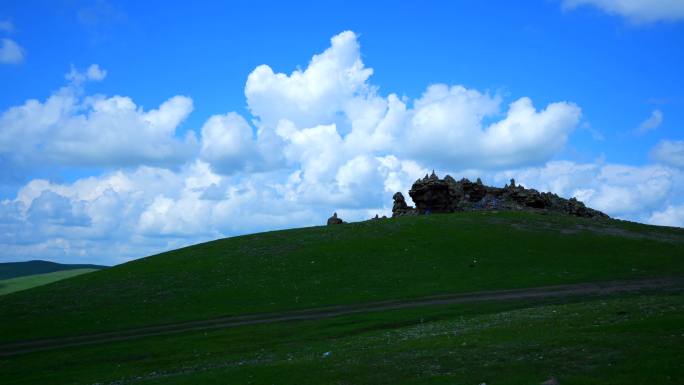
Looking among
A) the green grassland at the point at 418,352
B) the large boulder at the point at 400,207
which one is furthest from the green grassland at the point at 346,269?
the large boulder at the point at 400,207

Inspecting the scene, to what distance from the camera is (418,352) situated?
95.5ft

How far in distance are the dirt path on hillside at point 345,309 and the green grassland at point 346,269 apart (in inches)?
79.4

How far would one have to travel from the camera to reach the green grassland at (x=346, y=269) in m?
56.7

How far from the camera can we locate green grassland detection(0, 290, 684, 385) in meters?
23.0

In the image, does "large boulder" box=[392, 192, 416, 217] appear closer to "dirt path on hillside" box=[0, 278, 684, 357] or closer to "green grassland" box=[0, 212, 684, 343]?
"green grassland" box=[0, 212, 684, 343]

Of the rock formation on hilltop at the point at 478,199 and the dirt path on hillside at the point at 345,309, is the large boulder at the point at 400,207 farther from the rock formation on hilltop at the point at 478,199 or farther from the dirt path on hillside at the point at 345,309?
the dirt path on hillside at the point at 345,309

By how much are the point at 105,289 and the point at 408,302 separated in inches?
1522

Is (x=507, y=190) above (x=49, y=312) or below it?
above

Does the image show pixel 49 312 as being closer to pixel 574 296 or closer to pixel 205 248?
pixel 205 248

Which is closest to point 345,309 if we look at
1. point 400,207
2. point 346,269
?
point 346,269

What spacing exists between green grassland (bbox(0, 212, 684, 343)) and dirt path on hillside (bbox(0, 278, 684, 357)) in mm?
2017

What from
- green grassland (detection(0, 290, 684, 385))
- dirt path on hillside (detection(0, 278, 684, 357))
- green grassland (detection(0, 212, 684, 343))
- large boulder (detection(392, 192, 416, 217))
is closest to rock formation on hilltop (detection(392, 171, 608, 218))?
large boulder (detection(392, 192, 416, 217))

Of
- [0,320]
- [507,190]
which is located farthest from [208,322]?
[507,190]

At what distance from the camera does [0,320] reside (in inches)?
2290
